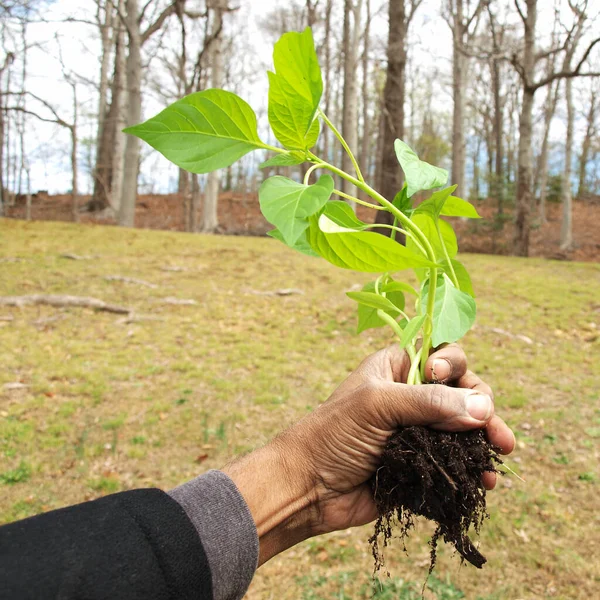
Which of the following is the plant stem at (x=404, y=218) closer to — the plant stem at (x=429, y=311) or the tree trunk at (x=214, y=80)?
the plant stem at (x=429, y=311)

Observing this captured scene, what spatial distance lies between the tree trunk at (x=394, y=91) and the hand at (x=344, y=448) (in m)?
8.14

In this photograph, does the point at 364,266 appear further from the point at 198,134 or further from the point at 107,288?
the point at 107,288

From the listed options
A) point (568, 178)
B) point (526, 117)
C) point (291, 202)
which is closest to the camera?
point (291, 202)

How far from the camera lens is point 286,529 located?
1458mm

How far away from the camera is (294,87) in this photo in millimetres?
974

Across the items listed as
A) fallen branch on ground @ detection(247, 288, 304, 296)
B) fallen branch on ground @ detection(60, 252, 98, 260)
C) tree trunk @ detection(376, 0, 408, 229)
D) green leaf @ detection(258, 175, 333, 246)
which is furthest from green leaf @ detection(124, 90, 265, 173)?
fallen branch on ground @ detection(60, 252, 98, 260)

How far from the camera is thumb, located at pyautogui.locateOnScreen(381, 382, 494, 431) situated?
126 cm

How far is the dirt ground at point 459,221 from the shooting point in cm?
1364

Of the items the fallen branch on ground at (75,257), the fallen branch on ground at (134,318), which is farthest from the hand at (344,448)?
the fallen branch on ground at (75,257)

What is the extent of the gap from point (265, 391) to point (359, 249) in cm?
398

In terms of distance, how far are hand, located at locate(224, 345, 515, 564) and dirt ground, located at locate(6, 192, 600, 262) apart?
12.7 m

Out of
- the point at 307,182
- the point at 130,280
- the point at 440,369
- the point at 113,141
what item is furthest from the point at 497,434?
the point at 113,141

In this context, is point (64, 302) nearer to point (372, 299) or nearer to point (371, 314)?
point (371, 314)

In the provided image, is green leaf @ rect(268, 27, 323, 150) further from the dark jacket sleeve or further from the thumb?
the dark jacket sleeve
